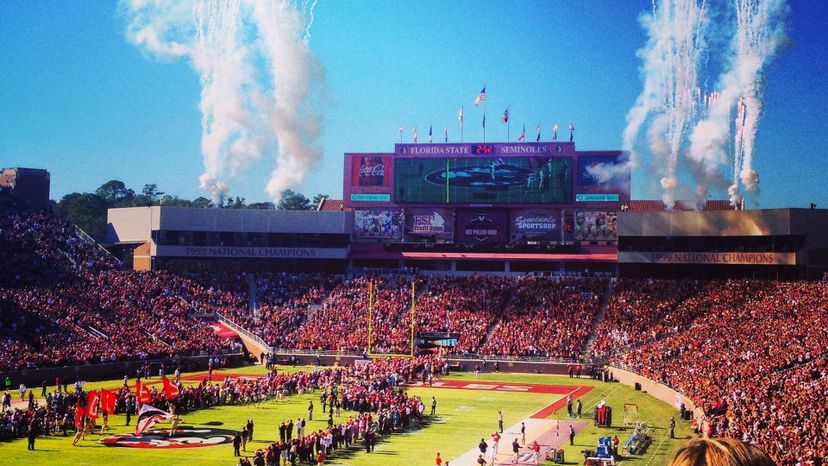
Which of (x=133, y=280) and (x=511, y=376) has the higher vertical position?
(x=133, y=280)

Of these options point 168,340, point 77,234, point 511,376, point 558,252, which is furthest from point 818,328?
point 77,234

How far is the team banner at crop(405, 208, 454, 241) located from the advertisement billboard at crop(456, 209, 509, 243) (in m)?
0.92

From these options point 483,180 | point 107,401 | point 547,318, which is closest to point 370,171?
point 483,180

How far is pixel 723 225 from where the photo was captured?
230 feet

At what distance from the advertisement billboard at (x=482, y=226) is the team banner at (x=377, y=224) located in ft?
18.9

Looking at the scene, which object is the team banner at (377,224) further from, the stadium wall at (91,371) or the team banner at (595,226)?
the stadium wall at (91,371)

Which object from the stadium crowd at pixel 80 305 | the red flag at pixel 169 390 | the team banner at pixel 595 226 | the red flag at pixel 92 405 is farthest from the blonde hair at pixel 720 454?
the team banner at pixel 595 226

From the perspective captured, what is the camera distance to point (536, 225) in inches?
3049

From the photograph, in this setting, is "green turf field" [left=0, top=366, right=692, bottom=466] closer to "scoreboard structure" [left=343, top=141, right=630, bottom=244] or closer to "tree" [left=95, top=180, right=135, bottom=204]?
"scoreboard structure" [left=343, top=141, right=630, bottom=244]

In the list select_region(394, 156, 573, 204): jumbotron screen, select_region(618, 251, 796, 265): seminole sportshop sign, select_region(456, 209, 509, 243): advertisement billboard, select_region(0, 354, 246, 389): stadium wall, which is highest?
select_region(394, 156, 573, 204): jumbotron screen

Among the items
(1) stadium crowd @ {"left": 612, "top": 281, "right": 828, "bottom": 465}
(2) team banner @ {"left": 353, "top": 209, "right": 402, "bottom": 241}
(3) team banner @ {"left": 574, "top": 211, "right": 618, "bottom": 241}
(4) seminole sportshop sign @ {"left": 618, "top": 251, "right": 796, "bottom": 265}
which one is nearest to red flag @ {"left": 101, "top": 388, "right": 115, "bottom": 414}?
(1) stadium crowd @ {"left": 612, "top": 281, "right": 828, "bottom": 465}

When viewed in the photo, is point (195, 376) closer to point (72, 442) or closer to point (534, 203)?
point (72, 442)

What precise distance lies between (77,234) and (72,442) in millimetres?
46472

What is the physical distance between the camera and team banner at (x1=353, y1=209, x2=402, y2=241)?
80562 mm
